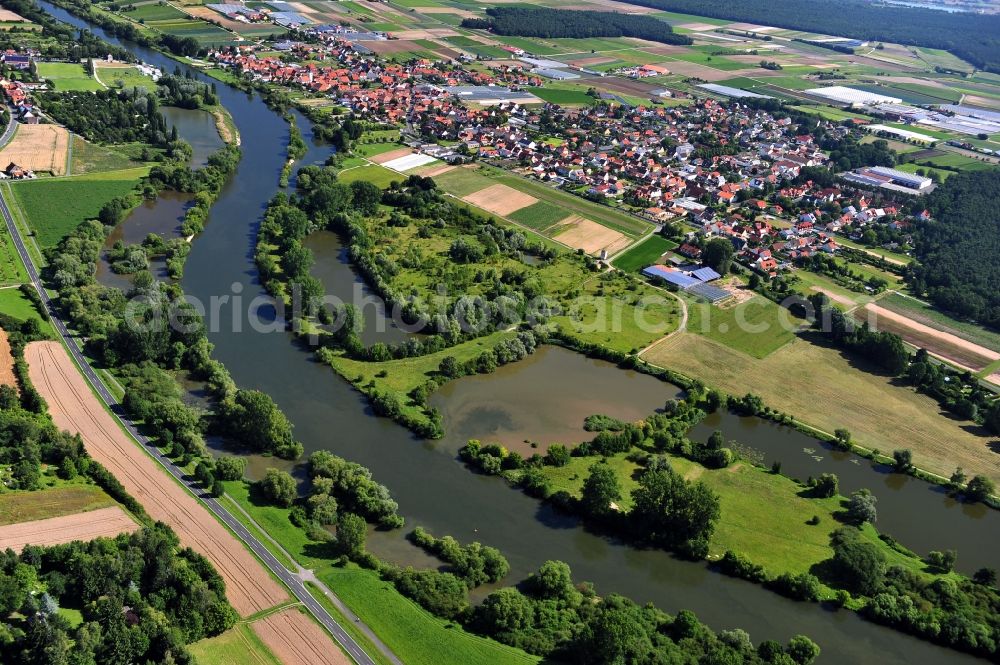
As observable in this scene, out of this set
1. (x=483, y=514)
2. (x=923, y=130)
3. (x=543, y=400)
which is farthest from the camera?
(x=923, y=130)

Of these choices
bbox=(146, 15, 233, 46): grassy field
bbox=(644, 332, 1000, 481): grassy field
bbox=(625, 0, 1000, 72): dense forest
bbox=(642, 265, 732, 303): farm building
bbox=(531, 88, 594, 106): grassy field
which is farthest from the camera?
bbox=(625, 0, 1000, 72): dense forest

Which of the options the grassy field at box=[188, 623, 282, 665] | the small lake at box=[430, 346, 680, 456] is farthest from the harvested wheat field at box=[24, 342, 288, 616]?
the small lake at box=[430, 346, 680, 456]

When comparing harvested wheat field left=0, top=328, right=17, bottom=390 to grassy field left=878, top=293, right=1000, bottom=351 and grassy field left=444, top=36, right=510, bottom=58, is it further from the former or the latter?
grassy field left=444, top=36, right=510, bottom=58

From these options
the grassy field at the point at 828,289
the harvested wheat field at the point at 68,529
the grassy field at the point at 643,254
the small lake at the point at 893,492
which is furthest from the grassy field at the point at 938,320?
the harvested wheat field at the point at 68,529

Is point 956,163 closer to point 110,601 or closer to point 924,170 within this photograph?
point 924,170

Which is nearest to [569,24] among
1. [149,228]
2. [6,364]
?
[149,228]

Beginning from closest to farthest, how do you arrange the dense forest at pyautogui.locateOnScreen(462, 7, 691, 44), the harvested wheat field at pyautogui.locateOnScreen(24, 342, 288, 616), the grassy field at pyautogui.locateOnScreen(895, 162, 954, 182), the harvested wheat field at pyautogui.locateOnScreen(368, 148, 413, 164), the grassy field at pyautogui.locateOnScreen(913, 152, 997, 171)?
the harvested wheat field at pyautogui.locateOnScreen(24, 342, 288, 616) → the harvested wheat field at pyautogui.locateOnScreen(368, 148, 413, 164) → the grassy field at pyautogui.locateOnScreen(895, 162, 954, 182) → the grassy field at pyautogui.locateOnScreen(913, 152, 997, 171) → the dense forest at pyautogui.locateOnScreen(462, 7, 691, 44)

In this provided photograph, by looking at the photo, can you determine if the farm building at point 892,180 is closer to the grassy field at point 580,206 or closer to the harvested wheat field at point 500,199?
the grassy field at point 580,206
